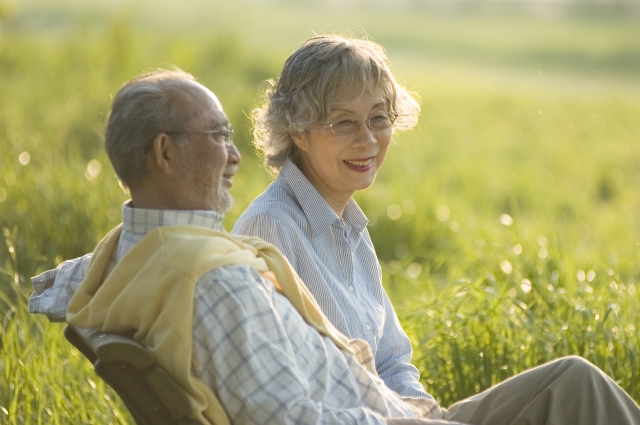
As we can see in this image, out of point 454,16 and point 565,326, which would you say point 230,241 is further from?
point 454,16

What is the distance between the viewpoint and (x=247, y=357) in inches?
84.2

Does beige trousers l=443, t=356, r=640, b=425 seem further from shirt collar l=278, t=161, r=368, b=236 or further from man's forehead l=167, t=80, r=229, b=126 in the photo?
man's forehead l=167, t=80, r=229, b=126

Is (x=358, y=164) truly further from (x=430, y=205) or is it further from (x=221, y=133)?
(x=430, y=205)

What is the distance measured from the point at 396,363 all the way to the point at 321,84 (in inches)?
37.7

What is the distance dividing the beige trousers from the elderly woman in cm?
37

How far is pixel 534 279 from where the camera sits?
4.81 m

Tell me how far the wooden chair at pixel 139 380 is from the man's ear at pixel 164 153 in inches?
16.9

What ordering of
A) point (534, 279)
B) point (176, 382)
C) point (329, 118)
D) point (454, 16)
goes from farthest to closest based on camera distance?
point (454, 16), point (534, 279), point (329, 118), point (176, 382)

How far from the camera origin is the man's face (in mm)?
2363

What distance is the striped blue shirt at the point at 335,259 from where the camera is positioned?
2.93 metres

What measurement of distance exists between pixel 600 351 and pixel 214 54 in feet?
33.8

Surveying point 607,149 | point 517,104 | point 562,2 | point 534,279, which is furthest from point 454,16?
point 534,279

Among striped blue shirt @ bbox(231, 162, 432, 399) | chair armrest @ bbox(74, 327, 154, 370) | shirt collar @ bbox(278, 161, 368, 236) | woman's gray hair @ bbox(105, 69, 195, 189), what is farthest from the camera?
shirt collar @ bbox(278, 161, 368, 236)

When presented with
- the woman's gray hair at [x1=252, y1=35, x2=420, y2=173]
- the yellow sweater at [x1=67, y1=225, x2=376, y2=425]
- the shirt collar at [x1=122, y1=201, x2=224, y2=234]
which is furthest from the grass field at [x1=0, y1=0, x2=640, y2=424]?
the yellow sweater at [x1=67, y1=225, x2=376, y2=425]
